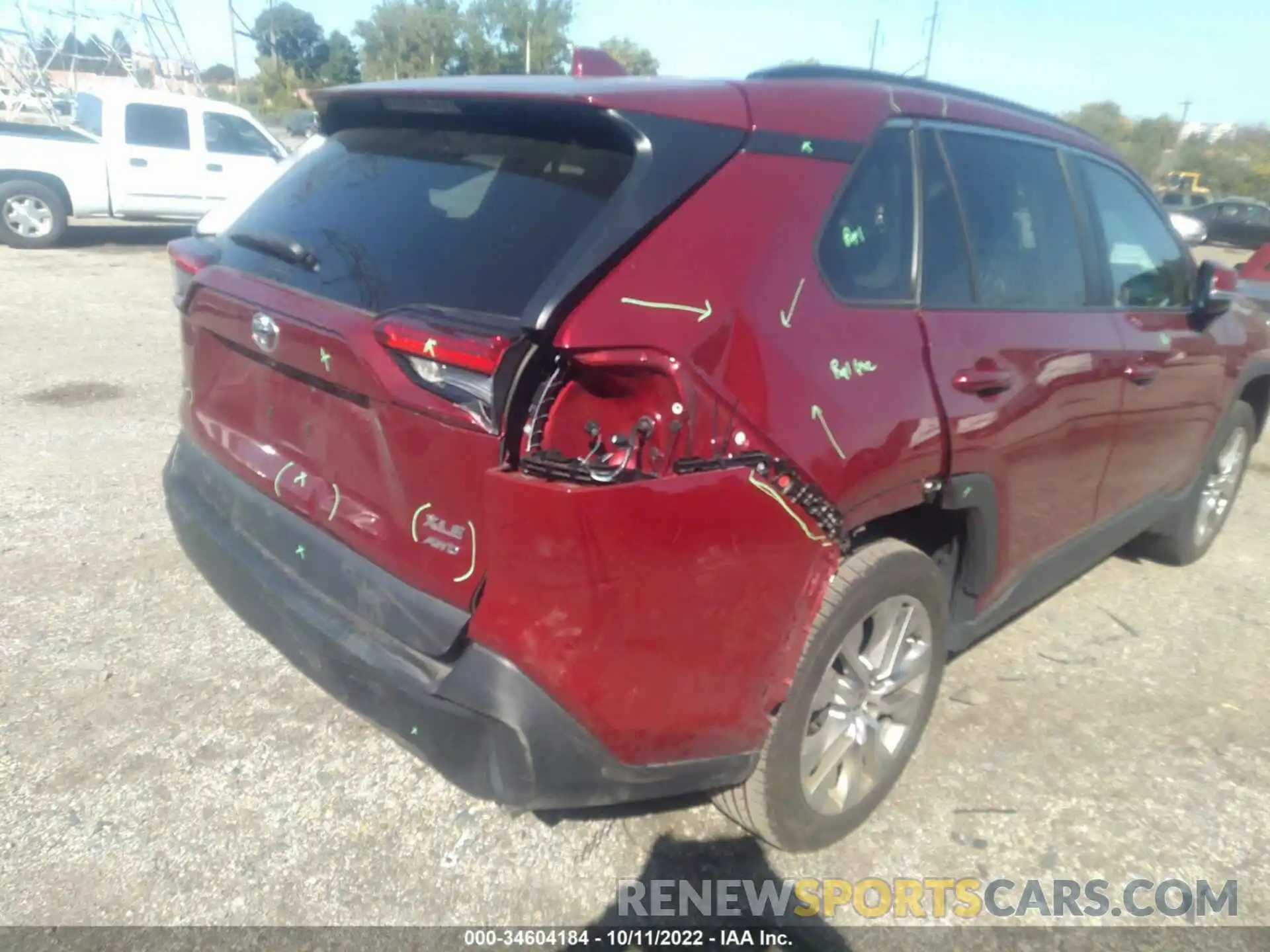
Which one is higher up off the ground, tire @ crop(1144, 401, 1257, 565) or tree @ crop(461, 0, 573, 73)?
tree @ crop(461, 0, 573, 73)

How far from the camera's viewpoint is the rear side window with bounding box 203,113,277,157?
13.5m

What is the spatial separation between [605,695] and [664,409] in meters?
0.58

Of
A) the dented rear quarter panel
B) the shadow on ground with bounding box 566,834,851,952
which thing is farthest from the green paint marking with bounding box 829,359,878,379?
the shadow on ground with bounding box 566,834,851,952

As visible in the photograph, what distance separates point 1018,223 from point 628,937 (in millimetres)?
2292

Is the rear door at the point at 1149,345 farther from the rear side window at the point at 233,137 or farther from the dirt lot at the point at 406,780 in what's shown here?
the rear side window at the point at 233,137

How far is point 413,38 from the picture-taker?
135 feet

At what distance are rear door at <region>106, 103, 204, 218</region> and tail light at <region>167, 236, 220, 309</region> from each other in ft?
37.5

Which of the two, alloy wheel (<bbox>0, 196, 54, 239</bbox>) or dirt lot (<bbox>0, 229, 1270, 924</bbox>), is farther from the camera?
alloy wheel (<bbox>0, 196, 54, 239</bbox>)

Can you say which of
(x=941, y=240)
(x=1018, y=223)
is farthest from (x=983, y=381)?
(x=1018, y=223)

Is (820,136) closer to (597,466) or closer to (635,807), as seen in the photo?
(597,466)

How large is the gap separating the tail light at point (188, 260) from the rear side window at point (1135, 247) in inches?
111

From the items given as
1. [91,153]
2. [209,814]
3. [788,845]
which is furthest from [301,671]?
[91,153]

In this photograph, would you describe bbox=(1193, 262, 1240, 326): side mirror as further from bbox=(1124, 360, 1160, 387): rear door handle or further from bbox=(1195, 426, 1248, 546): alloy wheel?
bbox=(1195, 426, 1248, 546): alloy wheel

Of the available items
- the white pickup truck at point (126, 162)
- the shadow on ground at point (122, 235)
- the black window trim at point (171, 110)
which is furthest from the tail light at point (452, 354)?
the shadow on ground at point (122, 235)
